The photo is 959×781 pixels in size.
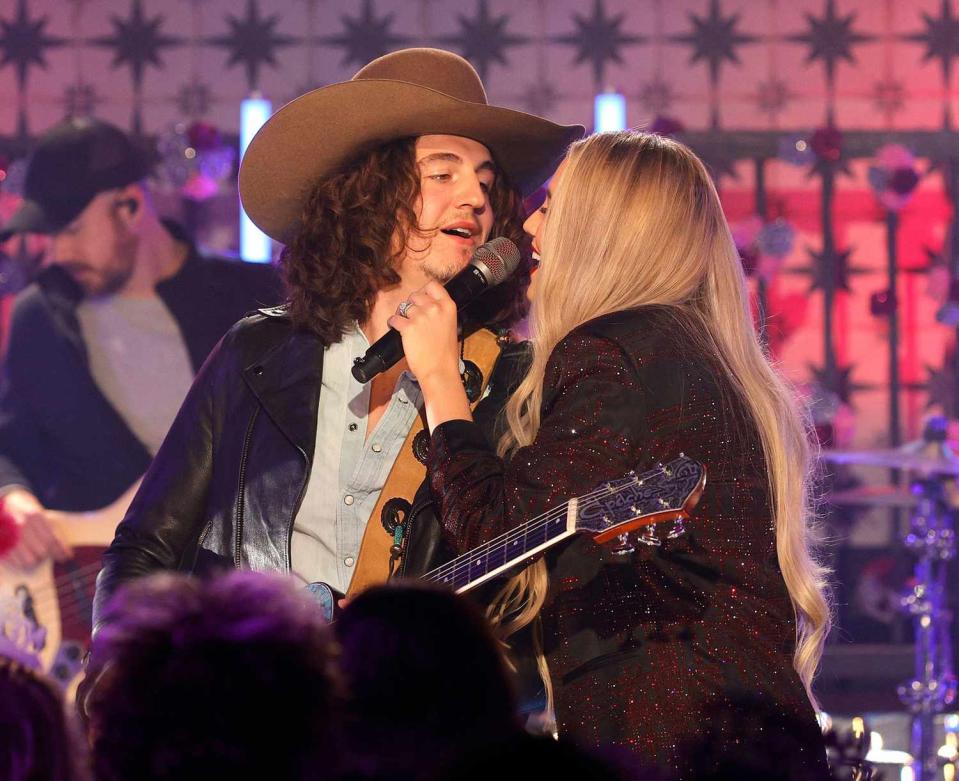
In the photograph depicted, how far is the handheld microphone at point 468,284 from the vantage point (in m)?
2.51

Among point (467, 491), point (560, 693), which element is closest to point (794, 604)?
point (560, 693)

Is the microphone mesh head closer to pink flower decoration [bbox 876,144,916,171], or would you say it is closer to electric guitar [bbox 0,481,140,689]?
electric guitar [bbox 0,481,140,689]

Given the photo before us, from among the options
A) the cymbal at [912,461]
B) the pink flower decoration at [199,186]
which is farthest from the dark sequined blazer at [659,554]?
the pink flower decoration at [199,186]

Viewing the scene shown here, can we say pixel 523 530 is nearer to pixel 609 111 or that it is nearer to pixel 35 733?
pixel 35 733

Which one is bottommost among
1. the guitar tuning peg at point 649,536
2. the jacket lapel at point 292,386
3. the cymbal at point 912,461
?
the cymbal at point 912,461

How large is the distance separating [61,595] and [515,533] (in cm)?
365

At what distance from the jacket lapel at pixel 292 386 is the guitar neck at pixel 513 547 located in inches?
23.9

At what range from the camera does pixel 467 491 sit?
2172mm

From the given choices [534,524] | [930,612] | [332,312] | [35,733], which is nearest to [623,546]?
[534,524]

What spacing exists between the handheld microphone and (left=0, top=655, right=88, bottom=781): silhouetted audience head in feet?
4.05

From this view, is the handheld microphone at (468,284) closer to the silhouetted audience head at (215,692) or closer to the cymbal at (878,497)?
the silhouetted audience head at (215,692)

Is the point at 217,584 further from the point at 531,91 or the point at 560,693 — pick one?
the point at 531,91

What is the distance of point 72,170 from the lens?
5.51m

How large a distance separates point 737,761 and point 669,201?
1172mm
